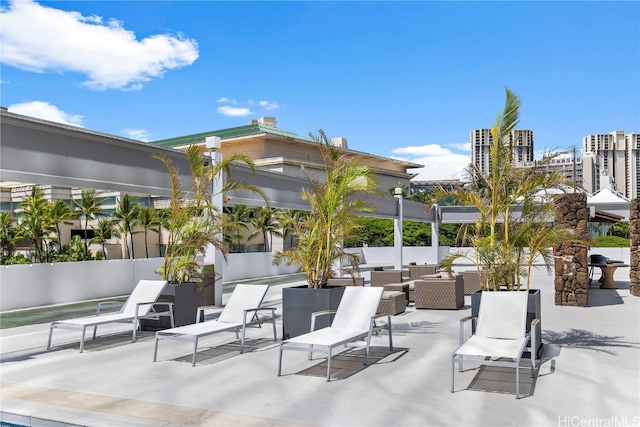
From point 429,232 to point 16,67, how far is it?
28460mm

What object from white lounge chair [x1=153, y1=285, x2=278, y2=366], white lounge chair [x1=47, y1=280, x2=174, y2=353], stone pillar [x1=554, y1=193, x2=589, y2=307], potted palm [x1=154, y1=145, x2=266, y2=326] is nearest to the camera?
white lounge chair [x1=153, y1=285, x2=278, y2=366]

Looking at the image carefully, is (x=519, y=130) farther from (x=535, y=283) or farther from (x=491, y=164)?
(x=535, y=283)

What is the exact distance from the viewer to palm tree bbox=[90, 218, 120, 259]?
35.0m

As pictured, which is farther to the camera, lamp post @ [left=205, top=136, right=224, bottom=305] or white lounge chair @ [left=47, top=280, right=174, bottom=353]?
lamp post @ [left=205, top=136, right=224, bottom=305]

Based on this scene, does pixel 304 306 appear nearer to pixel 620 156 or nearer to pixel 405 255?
pixel 405 255

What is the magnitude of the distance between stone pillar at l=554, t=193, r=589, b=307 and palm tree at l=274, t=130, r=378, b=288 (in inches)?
215

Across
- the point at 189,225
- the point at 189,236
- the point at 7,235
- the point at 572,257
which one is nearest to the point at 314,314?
the point at 189,236

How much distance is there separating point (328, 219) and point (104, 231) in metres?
28.8

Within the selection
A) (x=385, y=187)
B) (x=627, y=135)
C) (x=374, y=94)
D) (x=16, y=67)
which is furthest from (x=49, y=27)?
(x=627, y=135)

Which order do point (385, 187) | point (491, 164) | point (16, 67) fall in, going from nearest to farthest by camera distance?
point (491, 164) → point (16, 67) → point (385, 187)

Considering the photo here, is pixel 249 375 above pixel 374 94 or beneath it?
beneath

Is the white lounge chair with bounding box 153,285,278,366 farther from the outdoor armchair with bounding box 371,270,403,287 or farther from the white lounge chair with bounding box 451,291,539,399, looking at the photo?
the outdoor armchair with bounding box 371,270,403,287

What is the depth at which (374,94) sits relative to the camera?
4319 centimetres

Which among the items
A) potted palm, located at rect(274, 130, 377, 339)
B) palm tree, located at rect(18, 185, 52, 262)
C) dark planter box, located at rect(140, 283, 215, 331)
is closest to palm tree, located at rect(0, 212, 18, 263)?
palm tree, located at rect(18, 185, 52, 262)
